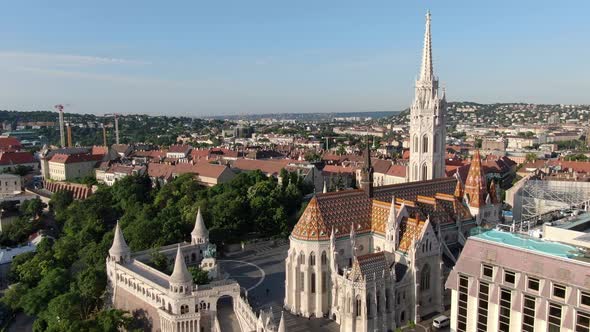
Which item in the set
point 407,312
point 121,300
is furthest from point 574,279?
point 121,300

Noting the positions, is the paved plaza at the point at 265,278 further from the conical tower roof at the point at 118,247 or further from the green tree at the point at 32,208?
the green tree at the point at 32,208

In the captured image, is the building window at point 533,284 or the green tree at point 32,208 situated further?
the green tree at point 32,208

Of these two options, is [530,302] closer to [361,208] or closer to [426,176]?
[361,208]

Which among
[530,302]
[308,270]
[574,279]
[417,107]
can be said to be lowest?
[308,270]

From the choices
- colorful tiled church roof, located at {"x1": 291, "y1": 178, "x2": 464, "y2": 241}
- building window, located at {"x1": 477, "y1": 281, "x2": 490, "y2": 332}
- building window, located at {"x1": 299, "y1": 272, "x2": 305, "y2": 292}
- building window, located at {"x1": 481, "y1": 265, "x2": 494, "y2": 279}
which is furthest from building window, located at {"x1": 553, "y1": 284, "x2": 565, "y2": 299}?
building window, located at {"x1": 299, "y1": 272, "x2": 305, "y2": 292}

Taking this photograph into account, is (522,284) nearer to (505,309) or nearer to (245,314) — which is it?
(505,309)

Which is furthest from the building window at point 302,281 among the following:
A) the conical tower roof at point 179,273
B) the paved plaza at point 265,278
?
the conical tower roof at point 179,273
